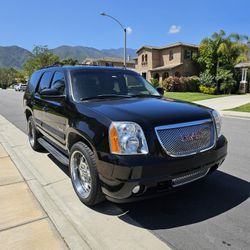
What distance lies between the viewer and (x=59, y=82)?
4.82m

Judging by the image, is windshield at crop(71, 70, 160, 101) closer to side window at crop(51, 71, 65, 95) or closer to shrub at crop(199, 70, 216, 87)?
side window at crop(51, 71, 65, 95)

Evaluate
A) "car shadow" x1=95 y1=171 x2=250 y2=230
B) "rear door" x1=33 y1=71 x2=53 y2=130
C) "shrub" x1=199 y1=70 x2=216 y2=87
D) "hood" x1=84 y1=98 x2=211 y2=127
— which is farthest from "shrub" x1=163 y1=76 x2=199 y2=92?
"hood" x1=84 y1=98 x2=211 y2=127

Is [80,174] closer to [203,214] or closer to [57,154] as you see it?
[57,154]

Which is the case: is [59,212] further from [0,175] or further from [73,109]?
[0,175]

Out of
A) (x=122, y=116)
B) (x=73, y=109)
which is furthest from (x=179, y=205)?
(x=73, y=109)

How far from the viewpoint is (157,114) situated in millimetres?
3348

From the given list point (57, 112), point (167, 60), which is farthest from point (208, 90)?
point (57, 112)

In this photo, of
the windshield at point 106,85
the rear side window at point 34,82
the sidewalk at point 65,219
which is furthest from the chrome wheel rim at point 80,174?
the rear side window at point 34,82

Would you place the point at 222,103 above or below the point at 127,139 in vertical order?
below

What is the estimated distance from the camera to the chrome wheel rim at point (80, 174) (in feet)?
12.5

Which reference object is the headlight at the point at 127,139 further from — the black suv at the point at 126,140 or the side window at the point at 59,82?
the side window at the point at 59,82

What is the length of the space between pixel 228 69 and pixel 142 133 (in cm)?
3205

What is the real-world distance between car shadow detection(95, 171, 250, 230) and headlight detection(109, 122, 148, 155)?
0.98 metres

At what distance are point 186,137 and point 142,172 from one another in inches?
29.1
